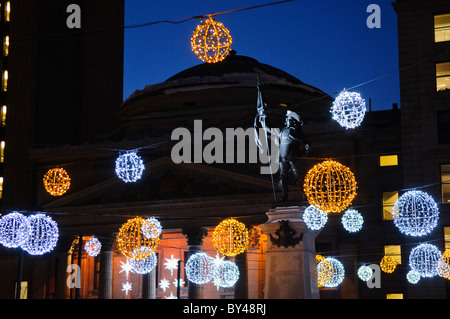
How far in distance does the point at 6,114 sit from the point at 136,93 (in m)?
11.3

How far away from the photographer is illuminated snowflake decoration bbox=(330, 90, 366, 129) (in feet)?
69.2

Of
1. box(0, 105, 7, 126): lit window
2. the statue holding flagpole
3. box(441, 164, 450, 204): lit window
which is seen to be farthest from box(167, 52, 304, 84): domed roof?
the statue holding flagpole

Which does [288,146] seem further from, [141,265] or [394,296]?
[394,296]

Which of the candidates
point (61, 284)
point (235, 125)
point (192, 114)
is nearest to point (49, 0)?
point (192, 114)

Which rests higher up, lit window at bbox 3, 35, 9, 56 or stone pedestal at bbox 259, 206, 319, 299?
lit window at bbox 3, 35, 9, 56

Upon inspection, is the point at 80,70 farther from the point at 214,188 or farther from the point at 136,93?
the point at 214,188

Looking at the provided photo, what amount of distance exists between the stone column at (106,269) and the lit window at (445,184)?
21574mm

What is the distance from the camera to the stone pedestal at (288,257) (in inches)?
683

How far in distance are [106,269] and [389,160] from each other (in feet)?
65.3

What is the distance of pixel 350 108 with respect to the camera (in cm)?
2134

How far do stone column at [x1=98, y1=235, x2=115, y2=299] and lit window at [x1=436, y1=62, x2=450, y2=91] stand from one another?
23.0 metres

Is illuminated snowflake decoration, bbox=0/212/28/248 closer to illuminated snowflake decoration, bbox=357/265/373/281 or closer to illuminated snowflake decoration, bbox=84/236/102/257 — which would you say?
illuminated snowflake decoration, bbox=84/236/102/257

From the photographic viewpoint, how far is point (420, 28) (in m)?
40.0

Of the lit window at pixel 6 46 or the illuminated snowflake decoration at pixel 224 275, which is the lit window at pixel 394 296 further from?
the lit window at pixel 6 46
